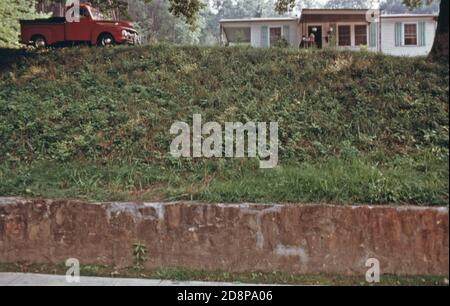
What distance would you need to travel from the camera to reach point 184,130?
7.46 meters

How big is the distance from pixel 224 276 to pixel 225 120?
325 cm

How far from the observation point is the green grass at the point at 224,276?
494cm

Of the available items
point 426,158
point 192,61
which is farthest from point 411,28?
point 426,158

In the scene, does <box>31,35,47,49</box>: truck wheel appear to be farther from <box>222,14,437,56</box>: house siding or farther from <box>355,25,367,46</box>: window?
<box>355,25,367,46</box>: window

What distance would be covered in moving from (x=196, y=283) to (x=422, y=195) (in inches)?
117

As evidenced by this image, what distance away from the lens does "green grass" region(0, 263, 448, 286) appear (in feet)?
16.2

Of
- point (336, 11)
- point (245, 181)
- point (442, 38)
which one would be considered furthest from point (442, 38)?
point (336, 11)

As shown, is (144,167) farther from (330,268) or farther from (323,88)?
(323,88)

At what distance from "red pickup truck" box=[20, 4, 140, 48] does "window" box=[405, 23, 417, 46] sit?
1587 centimetres

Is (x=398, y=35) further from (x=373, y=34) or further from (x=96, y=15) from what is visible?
(x=96, y=15)

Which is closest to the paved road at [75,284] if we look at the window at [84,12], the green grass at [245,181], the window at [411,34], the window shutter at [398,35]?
the green grass at [245,181]

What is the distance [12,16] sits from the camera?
1586 cm

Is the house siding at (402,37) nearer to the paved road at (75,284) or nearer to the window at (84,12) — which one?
the window at (84,12)

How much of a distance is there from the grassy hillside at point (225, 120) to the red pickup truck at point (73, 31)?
68.4 inches
